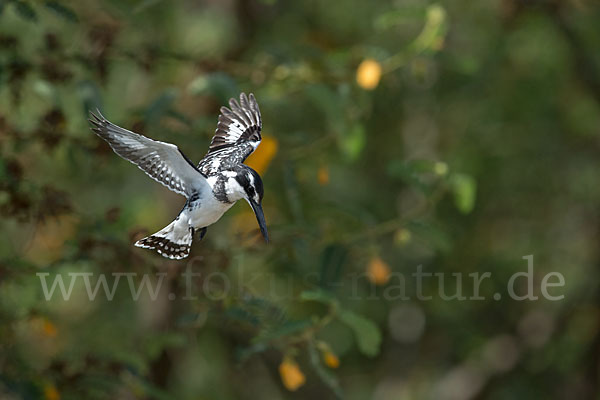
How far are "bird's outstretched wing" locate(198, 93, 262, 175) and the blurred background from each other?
0.52m

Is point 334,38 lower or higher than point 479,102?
higher

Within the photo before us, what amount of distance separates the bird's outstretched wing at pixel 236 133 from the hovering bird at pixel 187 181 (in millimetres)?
43

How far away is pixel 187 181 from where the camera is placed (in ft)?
7.57

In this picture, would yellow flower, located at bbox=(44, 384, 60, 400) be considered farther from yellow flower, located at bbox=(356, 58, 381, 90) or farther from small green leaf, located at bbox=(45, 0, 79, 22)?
yellow flower, located at bbox=(356, 58, 381, 90)

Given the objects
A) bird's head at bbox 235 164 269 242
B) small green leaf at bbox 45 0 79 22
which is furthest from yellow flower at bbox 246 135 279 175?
bird's head at bbox 235 164 269 242

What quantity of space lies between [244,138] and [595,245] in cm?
459

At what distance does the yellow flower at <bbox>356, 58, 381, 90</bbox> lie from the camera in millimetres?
3588

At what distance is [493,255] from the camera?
661cm

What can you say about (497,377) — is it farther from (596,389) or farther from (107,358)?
(107,358)

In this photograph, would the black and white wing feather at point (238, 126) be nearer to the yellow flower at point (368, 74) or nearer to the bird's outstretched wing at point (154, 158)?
the bird's outstretched wing at point (154, 158)

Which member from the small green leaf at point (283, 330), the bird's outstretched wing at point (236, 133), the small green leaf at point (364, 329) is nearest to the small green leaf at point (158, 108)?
the bird's outstretched wing at point (236, 133)

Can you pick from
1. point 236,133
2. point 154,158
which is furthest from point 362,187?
point 154,158

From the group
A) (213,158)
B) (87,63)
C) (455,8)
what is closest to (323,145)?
(87,63)

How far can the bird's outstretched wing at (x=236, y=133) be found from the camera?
101 inches
